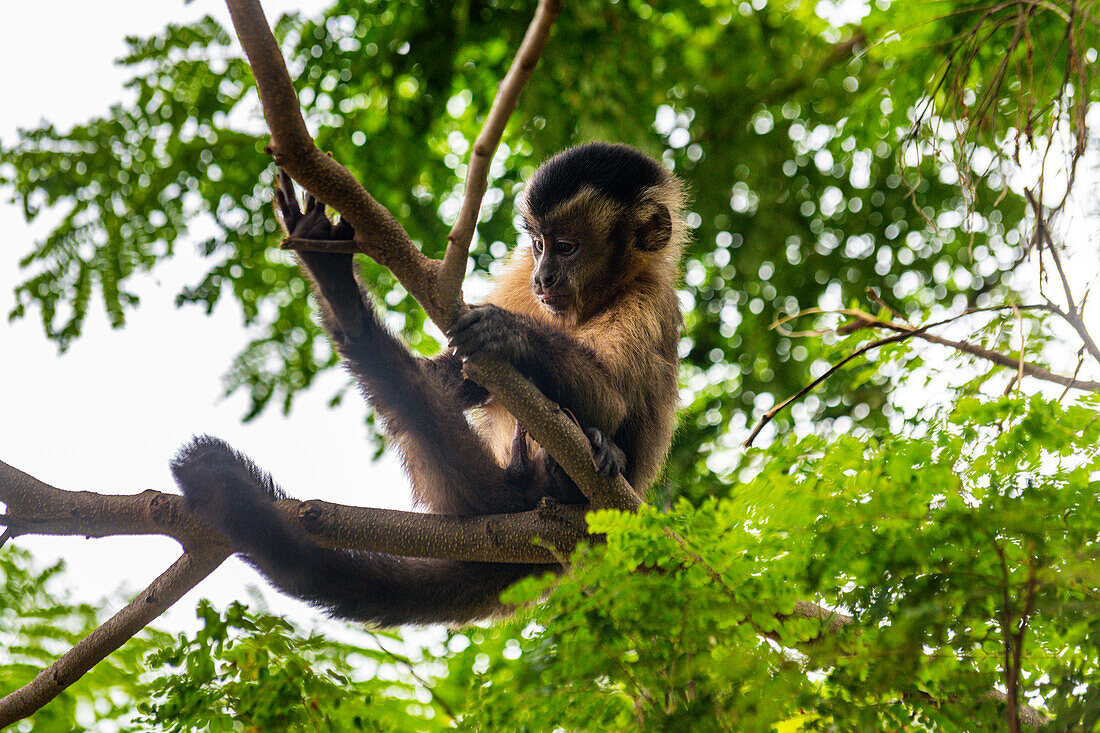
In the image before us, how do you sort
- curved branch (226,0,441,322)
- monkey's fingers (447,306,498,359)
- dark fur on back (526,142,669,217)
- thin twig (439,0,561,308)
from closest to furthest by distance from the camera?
curved branch (226,0,441,322)
thin twig (439,0,561,308)
monkey's fingers (447,306,498,359)
dark fur on back (526,142,669,217)

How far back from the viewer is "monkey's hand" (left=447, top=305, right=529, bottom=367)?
10.7 feet

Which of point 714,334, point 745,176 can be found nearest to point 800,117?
point 745,176

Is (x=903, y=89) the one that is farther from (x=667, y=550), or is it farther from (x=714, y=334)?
(x=667, y=550)

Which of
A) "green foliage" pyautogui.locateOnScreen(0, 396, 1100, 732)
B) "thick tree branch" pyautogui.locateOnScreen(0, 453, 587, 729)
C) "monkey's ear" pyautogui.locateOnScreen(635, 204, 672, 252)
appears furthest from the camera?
"monkey's ear" pyautogui.locateOnScreen(635, 204, 672, 252)

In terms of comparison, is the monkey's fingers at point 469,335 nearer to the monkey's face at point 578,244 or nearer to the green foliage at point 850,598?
the green foliage at point 850,598

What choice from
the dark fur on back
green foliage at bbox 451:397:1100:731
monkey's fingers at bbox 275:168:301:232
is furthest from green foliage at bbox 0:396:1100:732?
the dark fur on back

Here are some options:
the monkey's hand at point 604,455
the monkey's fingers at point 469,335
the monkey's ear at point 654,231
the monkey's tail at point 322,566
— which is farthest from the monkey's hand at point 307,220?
the monkey's ear at point 654,231

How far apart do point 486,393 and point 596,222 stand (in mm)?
1238

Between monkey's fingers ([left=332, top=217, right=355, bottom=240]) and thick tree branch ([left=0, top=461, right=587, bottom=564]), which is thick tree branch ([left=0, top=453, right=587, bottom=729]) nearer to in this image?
thick tree branch ([left=0, top=461, right=587, bottom=564])

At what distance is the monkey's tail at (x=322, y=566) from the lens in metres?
3.52

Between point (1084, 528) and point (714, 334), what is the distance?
5.59 metres

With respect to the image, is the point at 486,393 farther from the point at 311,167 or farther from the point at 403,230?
the point at 311,167

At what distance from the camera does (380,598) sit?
158 inches

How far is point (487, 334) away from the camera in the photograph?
3330mm
